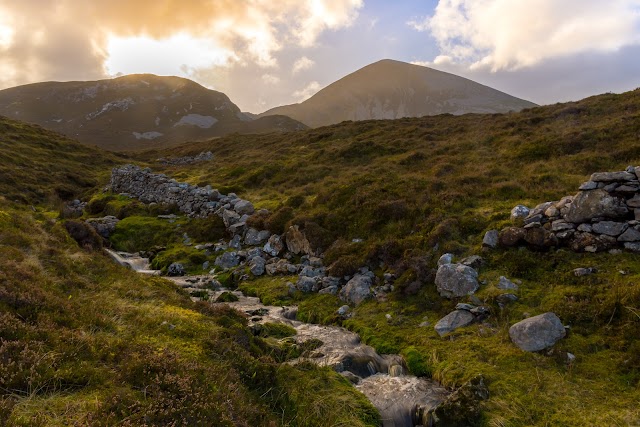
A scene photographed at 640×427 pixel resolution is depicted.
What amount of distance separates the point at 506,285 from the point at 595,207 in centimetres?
385

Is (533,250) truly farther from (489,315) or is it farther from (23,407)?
(23,407)

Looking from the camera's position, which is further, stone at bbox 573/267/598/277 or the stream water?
stone at bbox 573/267/598/277

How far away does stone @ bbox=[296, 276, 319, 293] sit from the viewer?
47.6 ft

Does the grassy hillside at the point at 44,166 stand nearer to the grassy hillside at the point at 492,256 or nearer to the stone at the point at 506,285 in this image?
the grassy hillside at the point at 492,256

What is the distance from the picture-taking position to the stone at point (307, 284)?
1450 centimetres

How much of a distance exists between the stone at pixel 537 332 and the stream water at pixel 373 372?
232 centimetres

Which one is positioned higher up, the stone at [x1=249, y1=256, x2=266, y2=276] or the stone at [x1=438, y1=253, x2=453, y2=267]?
the stone at [x1=438, y1=253, x2=453, y2=267]

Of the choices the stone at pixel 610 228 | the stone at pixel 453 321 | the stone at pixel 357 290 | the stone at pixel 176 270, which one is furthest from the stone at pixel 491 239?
the stone at pixel 176 270

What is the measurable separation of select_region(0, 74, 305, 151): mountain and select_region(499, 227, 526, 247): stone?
393 feet

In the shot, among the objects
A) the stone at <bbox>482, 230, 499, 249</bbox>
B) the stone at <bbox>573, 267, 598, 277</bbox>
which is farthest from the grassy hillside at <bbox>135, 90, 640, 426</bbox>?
the stone at <bbox>482, 230, 499, 249</bbox>

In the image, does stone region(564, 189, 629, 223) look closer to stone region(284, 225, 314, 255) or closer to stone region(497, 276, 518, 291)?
stone region(497, 276, 518, 291)

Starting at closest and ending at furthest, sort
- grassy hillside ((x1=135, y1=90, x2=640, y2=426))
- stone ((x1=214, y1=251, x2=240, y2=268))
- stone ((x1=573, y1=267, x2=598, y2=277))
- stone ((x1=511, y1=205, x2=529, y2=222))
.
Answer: grassy hillside ((x1=135, y1=90, x2=640, y2=426)) < stone ((x1=573, y1=267, x2=598, y2=277)) < stone ((x1=511, y1=205, x2=529, y2=222)) < stone ((x1=214, y1=251, x2=240, y2=268))

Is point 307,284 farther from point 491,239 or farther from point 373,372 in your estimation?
point 491,239

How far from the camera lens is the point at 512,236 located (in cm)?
1257
